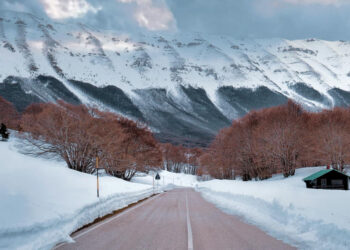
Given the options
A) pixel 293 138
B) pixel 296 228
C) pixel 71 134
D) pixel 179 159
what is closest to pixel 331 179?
pixel 293 138

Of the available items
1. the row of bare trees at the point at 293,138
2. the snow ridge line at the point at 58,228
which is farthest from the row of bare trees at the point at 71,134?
the row of bare trees at the point at 293,138

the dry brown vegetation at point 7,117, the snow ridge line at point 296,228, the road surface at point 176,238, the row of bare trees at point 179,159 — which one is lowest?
the road surface at point 176,238

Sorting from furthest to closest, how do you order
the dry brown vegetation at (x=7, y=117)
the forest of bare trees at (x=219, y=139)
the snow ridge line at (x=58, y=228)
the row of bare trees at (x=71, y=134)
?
→ the dry brown vegetation at (x=7, y=117) → the forest of bare trees at (x=219, y=139) → the row of bare trees at (x=71, y=134) → the snow ridge line at (x=58, y=228)

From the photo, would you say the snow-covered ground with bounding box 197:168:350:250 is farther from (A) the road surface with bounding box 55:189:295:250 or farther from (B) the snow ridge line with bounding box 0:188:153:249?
(B) the snow ridge line with bounding box 0:188:153:249

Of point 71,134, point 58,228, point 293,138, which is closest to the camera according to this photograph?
point 58,228

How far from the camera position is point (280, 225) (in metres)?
10.8

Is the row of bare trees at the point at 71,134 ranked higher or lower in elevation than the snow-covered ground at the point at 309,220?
higher

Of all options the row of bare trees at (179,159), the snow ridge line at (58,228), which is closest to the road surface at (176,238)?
the snow ridge line at (58,228)

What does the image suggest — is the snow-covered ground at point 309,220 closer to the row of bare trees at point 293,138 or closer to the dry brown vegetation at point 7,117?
the row of bare trees at point 293,138

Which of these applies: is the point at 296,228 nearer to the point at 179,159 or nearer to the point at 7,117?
the point at 7,117

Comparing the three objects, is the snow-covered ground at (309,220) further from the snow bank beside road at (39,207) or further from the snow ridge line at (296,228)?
the snow bank beside road at (39,207)

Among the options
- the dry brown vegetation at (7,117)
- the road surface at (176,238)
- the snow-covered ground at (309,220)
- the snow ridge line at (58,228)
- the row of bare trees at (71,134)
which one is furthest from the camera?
the dry brown vegetation at (7,117)

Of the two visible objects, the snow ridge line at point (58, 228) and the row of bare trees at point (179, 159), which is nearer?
the snow ridge line at point (58, 228)

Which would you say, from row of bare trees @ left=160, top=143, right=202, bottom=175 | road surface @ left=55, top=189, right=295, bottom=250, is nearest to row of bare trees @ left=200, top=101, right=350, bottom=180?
road surface @ left=55, top=189, right=295, bottom=250
